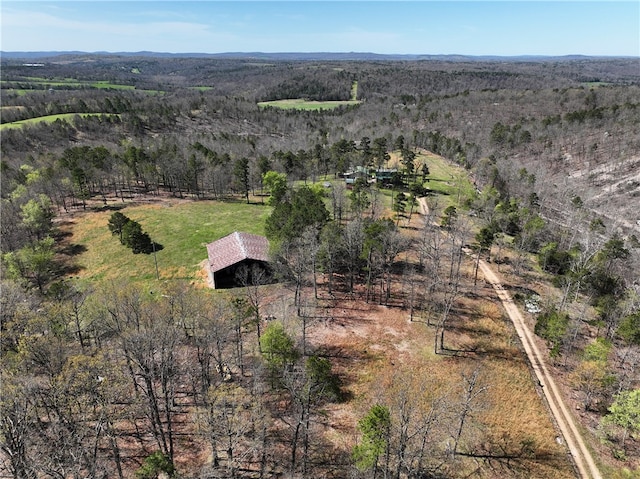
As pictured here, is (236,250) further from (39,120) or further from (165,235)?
(39,120)

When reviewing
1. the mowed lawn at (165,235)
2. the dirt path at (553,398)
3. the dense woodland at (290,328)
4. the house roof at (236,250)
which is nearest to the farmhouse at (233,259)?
the house roof at (236,250)

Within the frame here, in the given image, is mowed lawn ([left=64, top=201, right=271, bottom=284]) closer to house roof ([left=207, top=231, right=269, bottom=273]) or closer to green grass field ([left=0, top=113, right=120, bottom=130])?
house roof ([left=207, top=231, right=269, bottom=273])

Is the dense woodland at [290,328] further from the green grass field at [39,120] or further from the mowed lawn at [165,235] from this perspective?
the green grass field at [39,120]

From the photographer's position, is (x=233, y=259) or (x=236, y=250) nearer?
(x=233, y=259)

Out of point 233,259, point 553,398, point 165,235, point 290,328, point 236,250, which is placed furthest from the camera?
point 165,235

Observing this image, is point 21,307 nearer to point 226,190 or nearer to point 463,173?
point 226,190

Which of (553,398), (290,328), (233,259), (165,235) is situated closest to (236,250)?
(233,259)

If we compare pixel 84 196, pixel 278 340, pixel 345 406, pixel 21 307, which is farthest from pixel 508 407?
pixel 84 196
